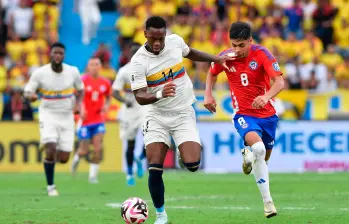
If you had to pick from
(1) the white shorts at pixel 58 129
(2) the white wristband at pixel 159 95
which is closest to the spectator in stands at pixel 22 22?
(1) the white shorts at pixel 58 129

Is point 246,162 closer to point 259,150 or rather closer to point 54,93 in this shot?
point 259,150

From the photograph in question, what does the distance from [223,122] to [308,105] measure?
264cm

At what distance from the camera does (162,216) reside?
11.5 m

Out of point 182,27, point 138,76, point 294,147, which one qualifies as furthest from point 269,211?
point 182,27

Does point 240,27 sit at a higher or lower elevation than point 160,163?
higher

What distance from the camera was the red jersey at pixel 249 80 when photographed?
41.6 ft

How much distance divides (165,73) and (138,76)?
16.6 inches

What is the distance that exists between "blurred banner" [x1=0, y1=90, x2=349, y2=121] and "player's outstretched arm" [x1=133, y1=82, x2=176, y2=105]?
12.7 metres

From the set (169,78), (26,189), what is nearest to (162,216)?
(169,78)

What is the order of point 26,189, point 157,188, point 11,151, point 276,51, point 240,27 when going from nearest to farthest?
point 157,188, point 240,27, point 26,189, point 11,151, point 276,51

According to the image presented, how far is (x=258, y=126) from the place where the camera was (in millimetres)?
12609

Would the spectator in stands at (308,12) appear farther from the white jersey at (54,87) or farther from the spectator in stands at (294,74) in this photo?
the white jersey at (54,87)

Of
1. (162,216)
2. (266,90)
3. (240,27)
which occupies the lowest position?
(162,216)

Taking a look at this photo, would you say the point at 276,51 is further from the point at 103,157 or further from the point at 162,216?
the point at 162,216
